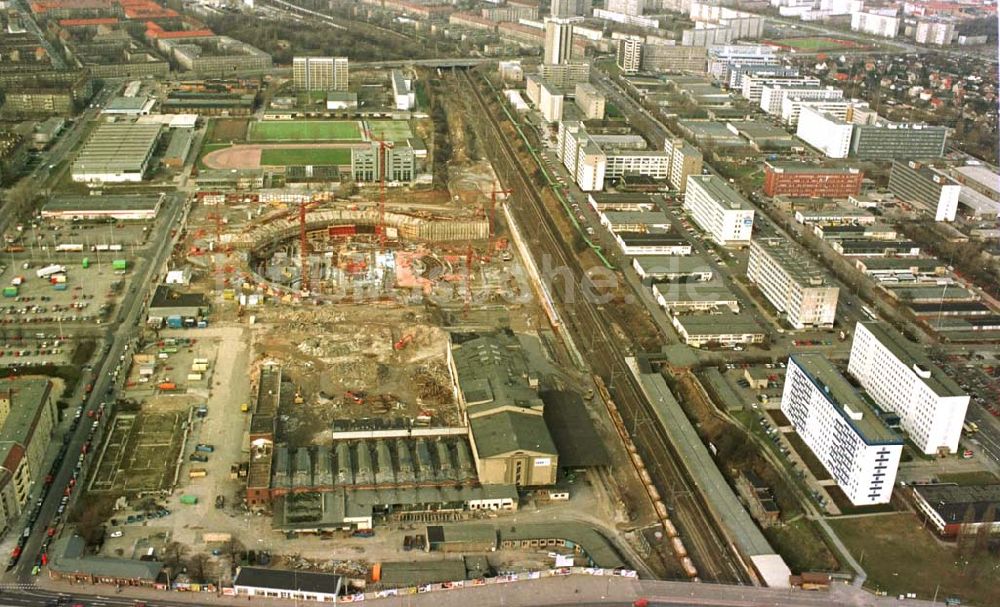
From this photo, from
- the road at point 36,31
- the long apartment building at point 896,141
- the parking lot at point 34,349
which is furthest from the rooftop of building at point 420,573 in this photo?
the road at point 36,31

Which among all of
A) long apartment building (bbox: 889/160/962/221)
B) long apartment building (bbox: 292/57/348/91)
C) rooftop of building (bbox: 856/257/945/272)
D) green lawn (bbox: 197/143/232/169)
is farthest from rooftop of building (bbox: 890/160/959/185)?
long apartment building (bbox: 292/57/348/91)

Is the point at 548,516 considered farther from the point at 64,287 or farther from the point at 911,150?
the point at 911,150

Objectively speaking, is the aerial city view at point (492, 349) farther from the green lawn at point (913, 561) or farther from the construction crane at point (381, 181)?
the construction crane at point (381, 181)

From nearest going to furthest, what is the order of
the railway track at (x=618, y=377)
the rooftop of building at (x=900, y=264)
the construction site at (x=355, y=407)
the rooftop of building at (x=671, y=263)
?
the railway track at (x=618, y=377), the construction site at (x=355, y=407), the rooftop of building at (x=671, y=263), the rooftop of building at (x=900, y=264)

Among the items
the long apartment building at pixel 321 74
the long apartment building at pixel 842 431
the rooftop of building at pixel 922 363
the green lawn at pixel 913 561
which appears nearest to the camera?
the green lawn at pixel 913 561

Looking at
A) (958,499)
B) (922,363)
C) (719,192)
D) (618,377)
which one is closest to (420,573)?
(618,377)
